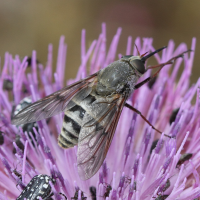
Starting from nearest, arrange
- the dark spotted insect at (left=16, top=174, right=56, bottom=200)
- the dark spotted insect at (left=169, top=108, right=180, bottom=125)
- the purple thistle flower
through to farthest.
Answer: the dark spotted insect at (left=16, top=174, right=56, bottom=200)
the purple thistle flower
the dark spotted insect at (left=169, top=108, right=180, bottom=125)

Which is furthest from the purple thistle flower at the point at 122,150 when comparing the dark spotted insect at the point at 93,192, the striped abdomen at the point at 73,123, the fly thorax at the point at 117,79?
the fly thorax at the point at 117,79

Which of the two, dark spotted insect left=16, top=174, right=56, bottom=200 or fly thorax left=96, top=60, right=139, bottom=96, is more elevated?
fly thorax left=96, top=60, right=139, bottom=96

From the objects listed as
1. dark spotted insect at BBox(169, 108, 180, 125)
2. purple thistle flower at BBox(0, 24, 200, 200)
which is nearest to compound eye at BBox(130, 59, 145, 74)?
purple thistle flower at BBox(0, 24, 200, 200)

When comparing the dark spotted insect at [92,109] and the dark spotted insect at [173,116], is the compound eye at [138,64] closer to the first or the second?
the dark spotted insect at [92,109]

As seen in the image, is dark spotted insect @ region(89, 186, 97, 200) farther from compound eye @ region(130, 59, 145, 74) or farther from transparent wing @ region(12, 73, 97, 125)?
Result: compound eye @ region(130, 59, 145, 74)

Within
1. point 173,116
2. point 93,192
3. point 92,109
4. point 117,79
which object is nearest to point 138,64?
point 117,79

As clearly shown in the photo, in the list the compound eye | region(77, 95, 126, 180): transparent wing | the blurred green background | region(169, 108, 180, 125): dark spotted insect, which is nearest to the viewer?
region(77, 95, 126, 180): transparent wing

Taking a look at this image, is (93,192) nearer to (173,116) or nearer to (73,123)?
(73,123)
